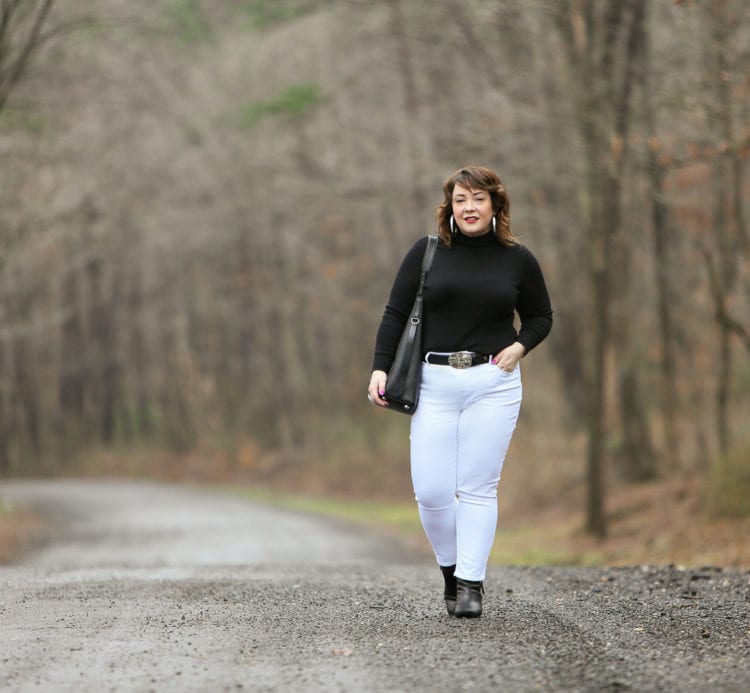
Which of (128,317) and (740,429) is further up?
(128,317)

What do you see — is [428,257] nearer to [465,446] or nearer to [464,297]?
[464,297]

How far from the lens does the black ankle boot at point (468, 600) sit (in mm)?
6820

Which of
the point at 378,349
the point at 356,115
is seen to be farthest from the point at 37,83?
the point at 378,349

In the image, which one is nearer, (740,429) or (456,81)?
(740,429)

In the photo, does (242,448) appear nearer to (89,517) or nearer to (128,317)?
(128,317)

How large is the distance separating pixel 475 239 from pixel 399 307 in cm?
54

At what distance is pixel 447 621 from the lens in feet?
22.3

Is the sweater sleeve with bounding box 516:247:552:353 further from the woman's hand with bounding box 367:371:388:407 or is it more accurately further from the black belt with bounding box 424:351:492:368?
the woman's hand with bounding box 367:371:388:407

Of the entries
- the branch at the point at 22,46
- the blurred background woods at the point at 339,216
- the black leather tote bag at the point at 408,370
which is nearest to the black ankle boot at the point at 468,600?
the black leather tote bag at the point at 408,370

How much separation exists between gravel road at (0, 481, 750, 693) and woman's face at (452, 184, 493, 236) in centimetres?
205

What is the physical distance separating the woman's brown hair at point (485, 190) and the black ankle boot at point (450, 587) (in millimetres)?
1737

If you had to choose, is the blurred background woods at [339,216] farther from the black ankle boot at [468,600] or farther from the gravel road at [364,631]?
the black ankle boot at [468,600]

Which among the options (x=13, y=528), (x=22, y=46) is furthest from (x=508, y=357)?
(x=13, y=528)

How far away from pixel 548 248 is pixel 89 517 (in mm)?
10006
